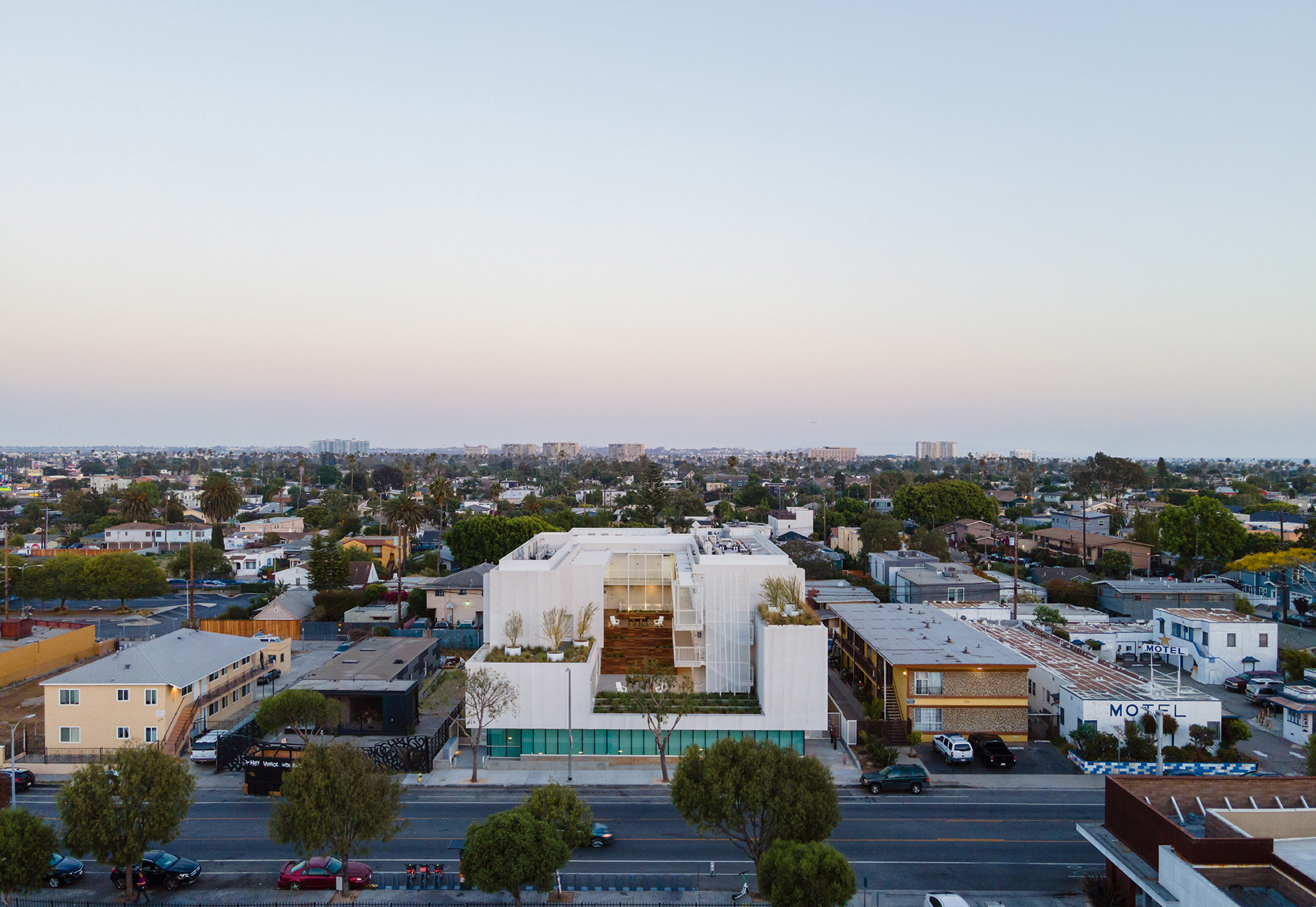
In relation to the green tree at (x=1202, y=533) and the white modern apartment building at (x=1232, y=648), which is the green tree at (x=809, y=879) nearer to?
the white modern apartment building at (x=1232, y=648)

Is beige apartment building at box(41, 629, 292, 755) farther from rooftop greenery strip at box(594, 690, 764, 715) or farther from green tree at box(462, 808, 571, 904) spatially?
green tree at box(462, 808, 571, 904)

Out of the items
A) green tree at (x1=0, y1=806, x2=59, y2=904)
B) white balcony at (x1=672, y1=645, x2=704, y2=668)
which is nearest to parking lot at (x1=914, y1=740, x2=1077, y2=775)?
white balcony at (x1=672, y1=645, x2=704, y2=668)

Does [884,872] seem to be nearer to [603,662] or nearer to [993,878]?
[993,878]

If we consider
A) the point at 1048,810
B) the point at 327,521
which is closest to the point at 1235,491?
the point at 1048,810

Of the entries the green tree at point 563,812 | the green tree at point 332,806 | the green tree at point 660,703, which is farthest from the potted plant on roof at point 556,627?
the green tree at point 332,806

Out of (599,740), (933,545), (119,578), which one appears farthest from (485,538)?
(933,545)
